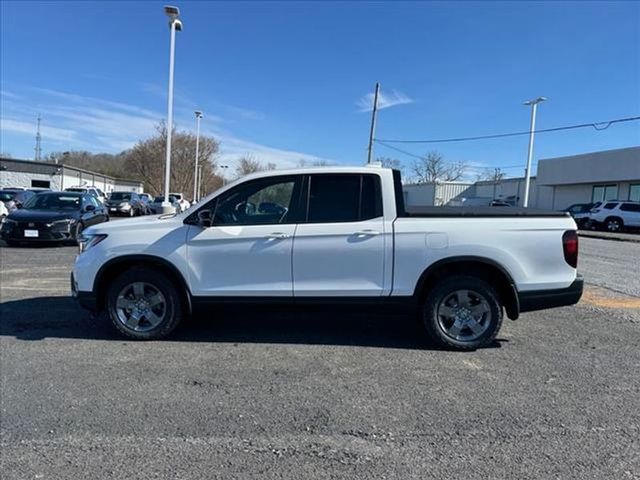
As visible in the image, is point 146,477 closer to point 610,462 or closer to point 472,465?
Result: point 472,465

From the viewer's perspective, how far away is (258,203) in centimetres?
503

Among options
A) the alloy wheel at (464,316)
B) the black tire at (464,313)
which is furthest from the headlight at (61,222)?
the alloy wheel at (464,316)

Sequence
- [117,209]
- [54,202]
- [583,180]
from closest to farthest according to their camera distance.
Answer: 1. [54,202]
2. [117,209]
3. [583,180]

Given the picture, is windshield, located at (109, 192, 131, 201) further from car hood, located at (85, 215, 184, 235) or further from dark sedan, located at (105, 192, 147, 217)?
car hood, located at (85, 215, 184, 235)

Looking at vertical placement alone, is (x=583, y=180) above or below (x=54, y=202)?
above

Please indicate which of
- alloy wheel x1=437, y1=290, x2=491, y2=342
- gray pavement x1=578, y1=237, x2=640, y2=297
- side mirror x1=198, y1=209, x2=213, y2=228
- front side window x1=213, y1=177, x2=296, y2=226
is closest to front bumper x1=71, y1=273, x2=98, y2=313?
side mirror x1=198, y1=209, x2=213, y2=228

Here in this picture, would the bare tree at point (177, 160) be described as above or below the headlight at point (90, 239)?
above

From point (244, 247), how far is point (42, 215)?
10.5m

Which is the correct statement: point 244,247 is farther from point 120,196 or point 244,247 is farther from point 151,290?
point 120,196

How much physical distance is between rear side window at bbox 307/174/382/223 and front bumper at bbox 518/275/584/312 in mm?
1730

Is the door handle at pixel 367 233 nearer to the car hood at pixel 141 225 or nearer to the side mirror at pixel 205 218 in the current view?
the side mirror at pixel 205 218

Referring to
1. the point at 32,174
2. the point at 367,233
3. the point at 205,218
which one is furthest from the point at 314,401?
the point at 32,174

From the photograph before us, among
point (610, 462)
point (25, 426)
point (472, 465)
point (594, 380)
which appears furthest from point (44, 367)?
point (594, 380)

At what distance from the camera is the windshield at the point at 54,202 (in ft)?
45.1
